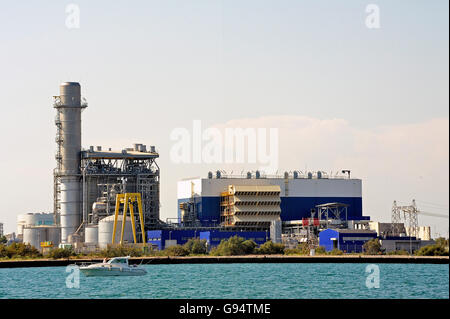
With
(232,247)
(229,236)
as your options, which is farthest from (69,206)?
(232,247)

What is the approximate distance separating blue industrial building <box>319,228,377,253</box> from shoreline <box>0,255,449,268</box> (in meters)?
7.57

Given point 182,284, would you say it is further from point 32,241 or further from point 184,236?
point 32,241

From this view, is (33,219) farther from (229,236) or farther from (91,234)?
(229,236)

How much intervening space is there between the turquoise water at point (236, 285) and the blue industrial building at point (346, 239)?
3132 cm

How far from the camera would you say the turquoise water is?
62.7 m

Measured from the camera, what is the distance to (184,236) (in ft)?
425

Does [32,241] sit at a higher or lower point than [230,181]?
lower

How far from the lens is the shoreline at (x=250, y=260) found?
113m

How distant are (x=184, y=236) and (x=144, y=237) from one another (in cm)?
722

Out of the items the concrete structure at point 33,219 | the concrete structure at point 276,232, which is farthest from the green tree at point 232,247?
the concrete structure at point 33,219

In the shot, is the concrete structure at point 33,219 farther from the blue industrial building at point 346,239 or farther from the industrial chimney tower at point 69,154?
the blue industrial building at point 346,239

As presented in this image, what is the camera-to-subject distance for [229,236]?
129000 millimetres

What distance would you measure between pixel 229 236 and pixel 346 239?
1622cm
